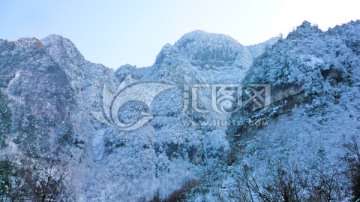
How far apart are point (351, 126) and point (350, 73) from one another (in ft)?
25.8

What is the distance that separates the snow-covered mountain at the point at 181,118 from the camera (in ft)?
114

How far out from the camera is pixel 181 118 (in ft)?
217

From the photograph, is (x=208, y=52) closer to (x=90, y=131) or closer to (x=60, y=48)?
(x=60, y=48)

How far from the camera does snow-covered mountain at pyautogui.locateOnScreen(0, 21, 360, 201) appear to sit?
114 feet

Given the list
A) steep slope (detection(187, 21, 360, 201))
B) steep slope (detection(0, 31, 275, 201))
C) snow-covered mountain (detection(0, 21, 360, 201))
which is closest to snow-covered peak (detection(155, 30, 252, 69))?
snow-covered mountain (detection(0, 21, 360, 201))

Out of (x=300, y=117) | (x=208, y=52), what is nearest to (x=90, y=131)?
(x=208, y=52)

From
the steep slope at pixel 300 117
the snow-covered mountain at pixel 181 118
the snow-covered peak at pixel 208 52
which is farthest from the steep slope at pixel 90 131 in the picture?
the steep slope at pixel 300 117

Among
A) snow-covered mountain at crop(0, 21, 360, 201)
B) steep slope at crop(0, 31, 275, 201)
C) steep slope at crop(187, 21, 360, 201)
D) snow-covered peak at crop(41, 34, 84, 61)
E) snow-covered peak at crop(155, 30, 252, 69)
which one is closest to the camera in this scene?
steep slope at crop(187, 21, 360, 201)

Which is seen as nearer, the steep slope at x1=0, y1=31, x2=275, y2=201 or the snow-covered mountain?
the snow-covered mountain

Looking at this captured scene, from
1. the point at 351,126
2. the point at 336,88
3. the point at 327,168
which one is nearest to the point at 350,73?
the point at 336,88

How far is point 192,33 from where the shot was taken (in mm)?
88500

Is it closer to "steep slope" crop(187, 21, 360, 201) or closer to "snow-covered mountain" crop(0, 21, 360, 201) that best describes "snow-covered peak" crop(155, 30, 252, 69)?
"snow-covered mountain" crop(0, 21, 360, 201)

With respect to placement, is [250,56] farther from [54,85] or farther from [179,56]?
[54,85]

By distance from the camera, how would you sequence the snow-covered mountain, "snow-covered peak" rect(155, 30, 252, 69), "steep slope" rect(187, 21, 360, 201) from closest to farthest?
"steep slope" rect(187, 21, 360, 201), the snow-covered mountain, "snow-covered peak" rect(155, 30, 252, 69)
